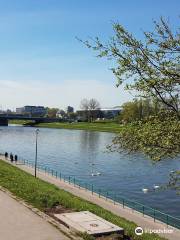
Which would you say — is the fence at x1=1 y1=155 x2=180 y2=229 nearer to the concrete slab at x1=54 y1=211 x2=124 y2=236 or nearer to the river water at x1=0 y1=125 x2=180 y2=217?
the river water at x1=0 y1=125 x2=180 y2=217

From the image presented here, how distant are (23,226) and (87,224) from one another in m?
2.52

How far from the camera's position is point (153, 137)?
41.7ft

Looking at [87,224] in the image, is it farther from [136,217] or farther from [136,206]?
[136,206]

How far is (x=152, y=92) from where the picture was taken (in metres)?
12.5

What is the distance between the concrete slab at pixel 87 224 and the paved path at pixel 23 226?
28.8 inches

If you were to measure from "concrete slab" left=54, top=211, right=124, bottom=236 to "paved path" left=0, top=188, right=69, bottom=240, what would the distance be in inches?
28.8

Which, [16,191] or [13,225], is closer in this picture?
[13,225]

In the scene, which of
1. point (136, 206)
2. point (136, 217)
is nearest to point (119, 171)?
point (136, 206)

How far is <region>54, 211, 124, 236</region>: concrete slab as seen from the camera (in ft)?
49.6

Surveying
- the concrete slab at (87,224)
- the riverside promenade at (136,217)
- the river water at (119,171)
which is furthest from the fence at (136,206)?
the concrete slab at (87,224)

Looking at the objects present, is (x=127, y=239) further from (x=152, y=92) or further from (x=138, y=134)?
(x=152, y=92)

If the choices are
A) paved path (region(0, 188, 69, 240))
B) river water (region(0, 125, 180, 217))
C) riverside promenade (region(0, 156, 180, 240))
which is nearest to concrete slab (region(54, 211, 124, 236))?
paved path (region(0, 188, 69, 240))

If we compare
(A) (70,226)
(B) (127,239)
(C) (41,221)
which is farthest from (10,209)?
(B) (127,239)

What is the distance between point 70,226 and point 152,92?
644cm
